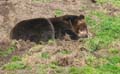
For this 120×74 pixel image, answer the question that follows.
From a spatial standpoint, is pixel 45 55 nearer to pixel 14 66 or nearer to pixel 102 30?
pixel 14 66

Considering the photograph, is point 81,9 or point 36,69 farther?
point 81,9

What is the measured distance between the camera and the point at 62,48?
369 inches

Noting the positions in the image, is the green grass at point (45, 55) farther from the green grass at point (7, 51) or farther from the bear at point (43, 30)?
the bear at point (43, 30)

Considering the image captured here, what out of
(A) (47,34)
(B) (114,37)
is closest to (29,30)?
(A) (47,34)

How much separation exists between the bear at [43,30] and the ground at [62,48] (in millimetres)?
294

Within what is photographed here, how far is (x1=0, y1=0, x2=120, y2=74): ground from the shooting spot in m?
8.43

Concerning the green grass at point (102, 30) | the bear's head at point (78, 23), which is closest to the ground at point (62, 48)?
the green grass at point (102, 30)

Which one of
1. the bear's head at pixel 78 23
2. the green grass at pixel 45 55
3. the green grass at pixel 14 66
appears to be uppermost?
the bear's head at pixel 78 23

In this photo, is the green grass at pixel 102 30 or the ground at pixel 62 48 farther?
the green grass at pixel 102 30

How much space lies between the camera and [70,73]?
Answer: 8148mm

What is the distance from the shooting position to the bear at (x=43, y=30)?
10.3 meters

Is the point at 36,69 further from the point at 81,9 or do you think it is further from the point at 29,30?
the point at 81,9

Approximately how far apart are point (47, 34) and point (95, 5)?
400 centimetres

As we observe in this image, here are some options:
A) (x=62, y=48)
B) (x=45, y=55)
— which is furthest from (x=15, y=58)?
(x=62, y=48)
